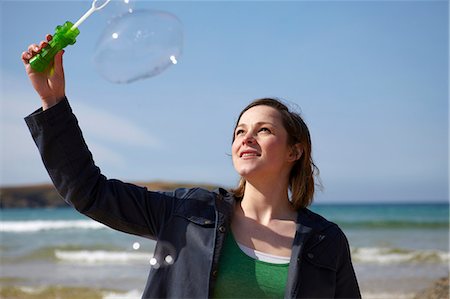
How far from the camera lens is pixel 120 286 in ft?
30.8

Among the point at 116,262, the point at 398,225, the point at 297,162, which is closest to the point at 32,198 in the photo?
the point at 398,225

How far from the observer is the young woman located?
2.43 metres

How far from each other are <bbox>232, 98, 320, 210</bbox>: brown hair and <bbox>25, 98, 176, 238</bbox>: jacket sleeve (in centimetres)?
53

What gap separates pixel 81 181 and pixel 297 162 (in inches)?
45.0

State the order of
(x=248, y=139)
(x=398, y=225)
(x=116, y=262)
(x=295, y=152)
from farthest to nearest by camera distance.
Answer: (x=398, y=225), (x=116, y=262), (x=295, y=152), (x=248, y=139)

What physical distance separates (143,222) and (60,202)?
36372 millimetres

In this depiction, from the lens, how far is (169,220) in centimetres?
256

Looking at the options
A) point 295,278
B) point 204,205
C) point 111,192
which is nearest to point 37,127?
point 111,192

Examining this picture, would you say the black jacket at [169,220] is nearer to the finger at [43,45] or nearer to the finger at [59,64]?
the finger at [59,64]

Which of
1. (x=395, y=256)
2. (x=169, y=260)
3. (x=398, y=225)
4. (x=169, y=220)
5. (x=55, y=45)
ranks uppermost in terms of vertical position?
(x=398, y=225)

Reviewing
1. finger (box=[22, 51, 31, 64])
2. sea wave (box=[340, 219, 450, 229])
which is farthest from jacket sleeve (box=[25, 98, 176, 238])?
sea wave (box=[340, 219, 450, 229])

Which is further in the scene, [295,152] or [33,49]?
[295,152]

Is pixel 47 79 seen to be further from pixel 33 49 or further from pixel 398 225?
pixel 398 225

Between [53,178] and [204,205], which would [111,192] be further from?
[204,205]
